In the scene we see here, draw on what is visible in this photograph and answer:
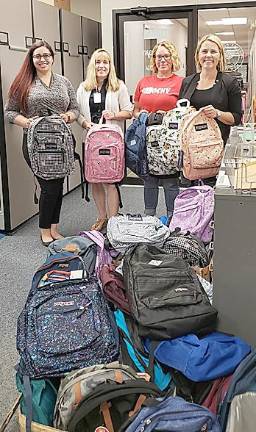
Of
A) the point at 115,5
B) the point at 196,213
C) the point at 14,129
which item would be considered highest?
the point at 115,5

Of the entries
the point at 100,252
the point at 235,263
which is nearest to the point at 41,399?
the point at 235,263

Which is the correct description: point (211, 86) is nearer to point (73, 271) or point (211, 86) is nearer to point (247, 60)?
point (73, 271)

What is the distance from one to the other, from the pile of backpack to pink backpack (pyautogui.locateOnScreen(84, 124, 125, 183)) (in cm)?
169

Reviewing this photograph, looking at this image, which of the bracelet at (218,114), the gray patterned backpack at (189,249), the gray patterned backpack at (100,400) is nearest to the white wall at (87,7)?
the bracelet at (218,114)

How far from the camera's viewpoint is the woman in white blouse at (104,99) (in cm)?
397

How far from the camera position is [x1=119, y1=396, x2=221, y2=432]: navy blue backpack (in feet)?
4.35

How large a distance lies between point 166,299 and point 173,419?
469mm

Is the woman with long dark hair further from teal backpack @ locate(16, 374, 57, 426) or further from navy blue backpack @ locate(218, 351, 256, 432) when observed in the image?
navy blue backpack @ locate(218, 351, 256, 432)

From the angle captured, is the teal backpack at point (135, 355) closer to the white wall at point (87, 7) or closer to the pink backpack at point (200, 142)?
the pink backpack at point (200, 142)

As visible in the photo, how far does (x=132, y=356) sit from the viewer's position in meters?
1.73

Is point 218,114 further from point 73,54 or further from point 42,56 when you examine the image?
point 73,54

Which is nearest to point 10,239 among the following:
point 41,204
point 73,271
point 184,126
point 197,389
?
point 41,204

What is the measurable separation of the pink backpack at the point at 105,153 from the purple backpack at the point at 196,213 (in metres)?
0.95

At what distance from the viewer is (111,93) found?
400 centimetres
